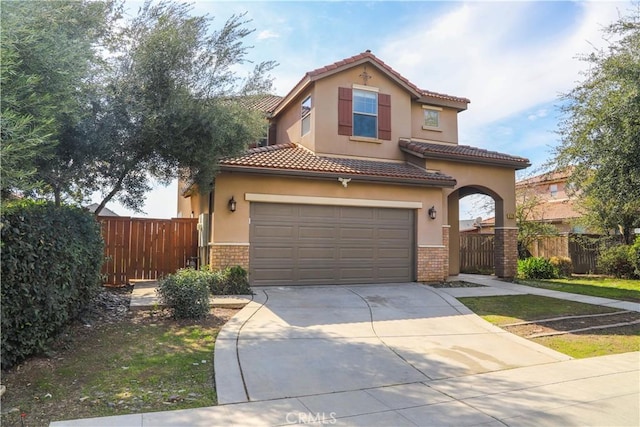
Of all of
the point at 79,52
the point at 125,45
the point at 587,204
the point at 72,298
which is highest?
the point at 125,45

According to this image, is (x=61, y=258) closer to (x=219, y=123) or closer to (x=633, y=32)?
(x=219, y=123)

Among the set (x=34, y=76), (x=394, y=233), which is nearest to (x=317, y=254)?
(x=394, y=233)

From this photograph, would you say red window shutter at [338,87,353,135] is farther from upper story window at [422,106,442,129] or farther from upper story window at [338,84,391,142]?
upper story window at [422,106,442,129]

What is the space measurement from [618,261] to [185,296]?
1950 centimetres

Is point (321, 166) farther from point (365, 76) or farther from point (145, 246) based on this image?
point (145, 246)

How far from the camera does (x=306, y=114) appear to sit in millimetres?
15070

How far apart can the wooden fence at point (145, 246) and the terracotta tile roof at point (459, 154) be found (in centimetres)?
776

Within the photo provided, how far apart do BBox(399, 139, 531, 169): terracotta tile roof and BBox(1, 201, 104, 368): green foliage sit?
1083 cm

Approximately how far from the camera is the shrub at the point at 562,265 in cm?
1862

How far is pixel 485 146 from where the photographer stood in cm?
1762

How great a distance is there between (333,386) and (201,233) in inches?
338

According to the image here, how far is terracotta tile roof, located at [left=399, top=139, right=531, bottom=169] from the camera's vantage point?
1444cm

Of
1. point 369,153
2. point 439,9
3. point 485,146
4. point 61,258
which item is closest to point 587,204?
point 485,146

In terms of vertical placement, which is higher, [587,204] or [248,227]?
[587,204]
